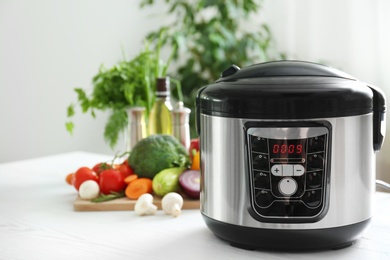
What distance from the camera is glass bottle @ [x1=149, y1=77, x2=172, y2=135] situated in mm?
1531

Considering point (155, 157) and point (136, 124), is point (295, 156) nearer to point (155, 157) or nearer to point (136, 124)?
point (155, 157)

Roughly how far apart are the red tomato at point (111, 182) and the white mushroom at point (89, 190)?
18 mm

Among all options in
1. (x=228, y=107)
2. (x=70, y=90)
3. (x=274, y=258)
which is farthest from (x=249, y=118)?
(x=70, y=90)

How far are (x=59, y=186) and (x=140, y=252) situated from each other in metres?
0.58

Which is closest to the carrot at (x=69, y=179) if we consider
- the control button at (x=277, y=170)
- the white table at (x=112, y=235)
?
the white table at (x=112, y=235)

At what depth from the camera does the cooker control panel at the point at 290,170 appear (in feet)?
2.86

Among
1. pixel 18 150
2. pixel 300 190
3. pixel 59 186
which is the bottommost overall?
pixel 18 150

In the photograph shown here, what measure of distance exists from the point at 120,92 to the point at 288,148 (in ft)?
2.53

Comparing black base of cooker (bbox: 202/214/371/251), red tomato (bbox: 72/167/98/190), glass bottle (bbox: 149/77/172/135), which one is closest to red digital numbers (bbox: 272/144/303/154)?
black base of cooker (bbox: 202/214/371/251)

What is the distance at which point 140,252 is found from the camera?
94 cm

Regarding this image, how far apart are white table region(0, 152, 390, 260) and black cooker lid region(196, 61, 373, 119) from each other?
0.22m

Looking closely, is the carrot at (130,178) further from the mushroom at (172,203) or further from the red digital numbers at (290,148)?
the red digital numbers at (290,148)

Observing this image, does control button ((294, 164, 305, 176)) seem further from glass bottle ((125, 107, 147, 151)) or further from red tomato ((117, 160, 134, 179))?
glass bottle ((125, 107, 147, 151))

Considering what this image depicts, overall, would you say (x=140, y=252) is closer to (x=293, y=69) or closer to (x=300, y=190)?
(x=300, y=190)
